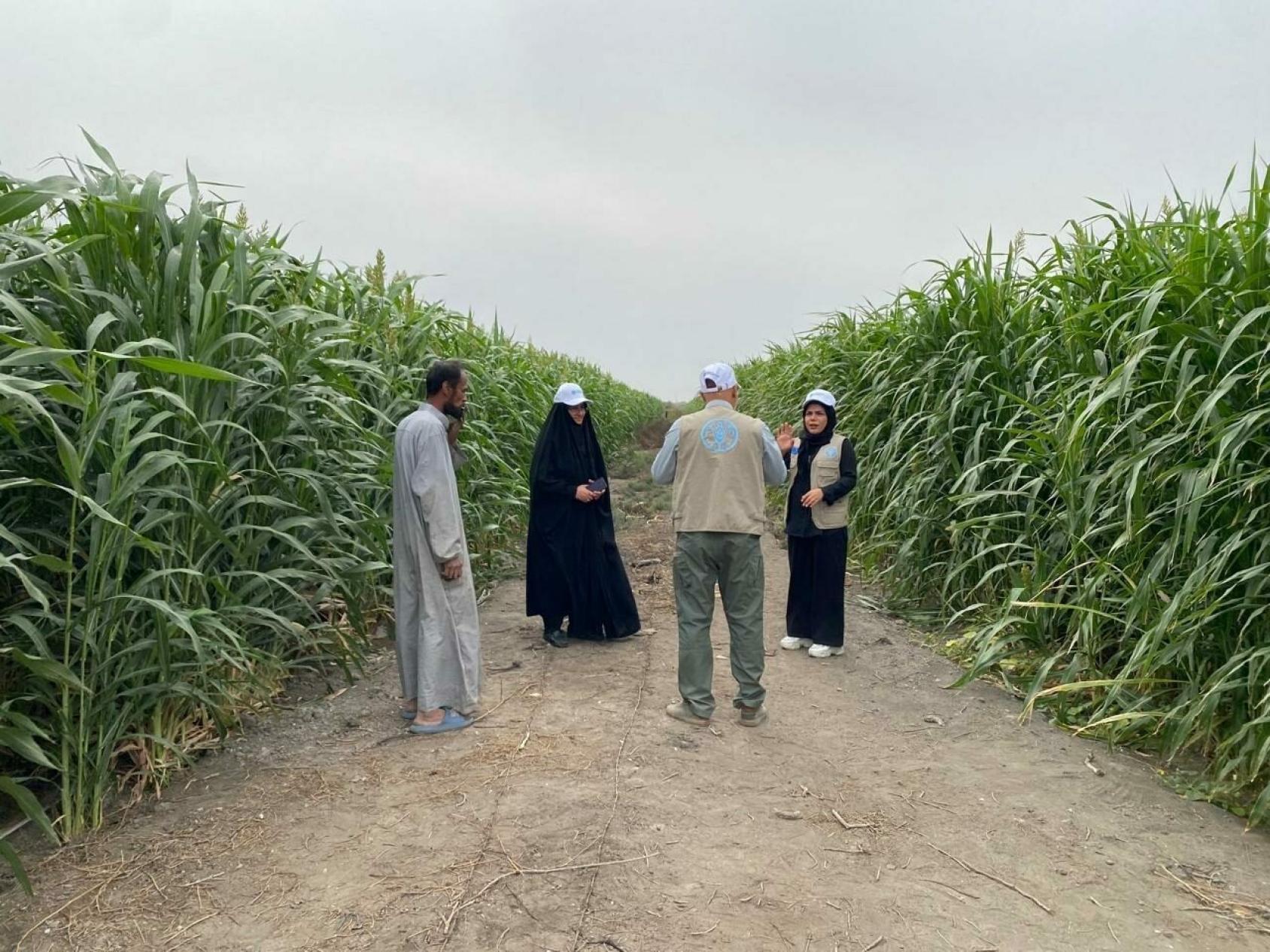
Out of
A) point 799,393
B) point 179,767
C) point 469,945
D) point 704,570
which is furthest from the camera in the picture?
point 799,393

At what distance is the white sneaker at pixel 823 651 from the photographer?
18.2 feet

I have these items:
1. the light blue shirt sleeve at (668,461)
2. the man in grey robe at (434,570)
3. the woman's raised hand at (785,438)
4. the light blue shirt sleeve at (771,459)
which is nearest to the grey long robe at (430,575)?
the man in grey robe at (434,570)

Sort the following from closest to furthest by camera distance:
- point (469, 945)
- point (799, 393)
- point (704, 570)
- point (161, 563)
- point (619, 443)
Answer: point (469, 945)
point (161, 563)
point (704, 570)
point (799, 393)
point (619, 443)

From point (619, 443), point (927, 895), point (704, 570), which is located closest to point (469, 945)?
point (927, 895)

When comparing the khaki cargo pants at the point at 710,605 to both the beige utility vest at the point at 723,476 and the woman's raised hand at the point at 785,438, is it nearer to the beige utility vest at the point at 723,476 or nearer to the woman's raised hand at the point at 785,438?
the beige utility vest at the point at 723,476

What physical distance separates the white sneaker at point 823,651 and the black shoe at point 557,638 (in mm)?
1486

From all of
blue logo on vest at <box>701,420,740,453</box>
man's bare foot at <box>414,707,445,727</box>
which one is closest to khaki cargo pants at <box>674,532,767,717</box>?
blue logo on vest at <box>701,420,740,453</box>

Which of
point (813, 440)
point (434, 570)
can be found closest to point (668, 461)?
point (434, 570)

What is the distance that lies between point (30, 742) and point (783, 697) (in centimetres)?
334

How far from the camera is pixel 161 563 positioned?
3334mm

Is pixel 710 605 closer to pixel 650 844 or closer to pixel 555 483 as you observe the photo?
pixel 650 844

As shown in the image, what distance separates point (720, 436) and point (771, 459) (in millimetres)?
282

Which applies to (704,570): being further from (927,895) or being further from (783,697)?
(927,895)

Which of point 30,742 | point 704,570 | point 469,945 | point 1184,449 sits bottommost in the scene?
point 469,945
